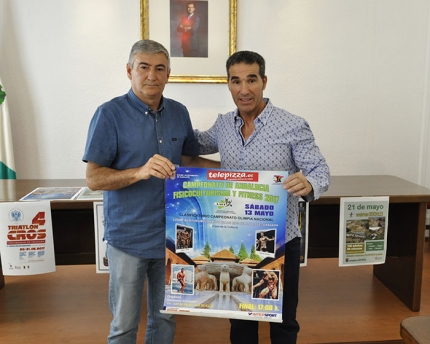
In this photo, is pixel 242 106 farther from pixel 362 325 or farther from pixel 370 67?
pixel 370 67

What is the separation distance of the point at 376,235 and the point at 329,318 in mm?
571

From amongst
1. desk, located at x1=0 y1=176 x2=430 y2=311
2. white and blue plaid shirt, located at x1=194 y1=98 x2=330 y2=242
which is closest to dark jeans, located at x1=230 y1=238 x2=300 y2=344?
white and blue plaid shirt, located at x1=194 y1=98 x2=330 y2=242

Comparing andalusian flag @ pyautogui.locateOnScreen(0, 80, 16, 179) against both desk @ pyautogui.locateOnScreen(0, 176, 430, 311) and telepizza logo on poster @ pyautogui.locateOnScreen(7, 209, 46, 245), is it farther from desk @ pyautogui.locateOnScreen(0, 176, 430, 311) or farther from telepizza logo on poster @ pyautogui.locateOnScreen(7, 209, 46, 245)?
telepizza logo on poster @ pyautogui.locateOnScreen(7, 209, 46, 245)

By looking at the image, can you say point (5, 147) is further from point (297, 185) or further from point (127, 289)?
point (297, 185)

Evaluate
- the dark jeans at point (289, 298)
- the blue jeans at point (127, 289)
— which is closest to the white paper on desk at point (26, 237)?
the blue jeans at point (127, 289)

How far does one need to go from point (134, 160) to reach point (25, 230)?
0.98 metres

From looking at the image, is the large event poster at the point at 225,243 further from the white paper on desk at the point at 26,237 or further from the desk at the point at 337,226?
the white paper on desk at the point at 26,237

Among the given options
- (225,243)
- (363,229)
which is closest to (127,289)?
(225,243)

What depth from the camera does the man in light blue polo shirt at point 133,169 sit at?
4.82 feet

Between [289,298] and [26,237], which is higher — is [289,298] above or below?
below

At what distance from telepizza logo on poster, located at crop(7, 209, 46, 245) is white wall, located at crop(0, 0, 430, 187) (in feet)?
4.73

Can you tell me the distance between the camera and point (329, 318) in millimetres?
2371

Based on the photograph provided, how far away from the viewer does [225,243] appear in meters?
1.48

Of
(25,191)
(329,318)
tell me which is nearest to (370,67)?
(329,318)
